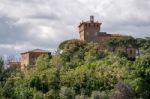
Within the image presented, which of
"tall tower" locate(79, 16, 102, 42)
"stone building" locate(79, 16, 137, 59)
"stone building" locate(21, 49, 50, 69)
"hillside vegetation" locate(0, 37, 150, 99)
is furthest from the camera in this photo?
"stone building" locate(21, 49, 50, 69)

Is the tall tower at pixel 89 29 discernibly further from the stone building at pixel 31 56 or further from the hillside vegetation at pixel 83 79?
the hillside vegetation at pixel 83 79

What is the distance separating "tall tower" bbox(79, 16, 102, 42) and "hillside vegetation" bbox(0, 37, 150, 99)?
17.2 metres

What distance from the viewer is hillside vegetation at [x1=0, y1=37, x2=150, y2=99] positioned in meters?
53.6

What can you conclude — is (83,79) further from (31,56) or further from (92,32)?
(31,56)

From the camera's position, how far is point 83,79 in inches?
2272

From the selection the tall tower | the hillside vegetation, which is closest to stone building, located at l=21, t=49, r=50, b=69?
the tall tower

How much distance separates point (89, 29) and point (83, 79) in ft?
99.5

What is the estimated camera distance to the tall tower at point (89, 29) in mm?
86562

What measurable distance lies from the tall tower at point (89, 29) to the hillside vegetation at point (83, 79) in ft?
56.3

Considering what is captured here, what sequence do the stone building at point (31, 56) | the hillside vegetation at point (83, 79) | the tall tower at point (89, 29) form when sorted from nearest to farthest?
the hillside vegetation at point (83, 79) < the tall tower at point (89, 29) < the stone building at point (31, 56)

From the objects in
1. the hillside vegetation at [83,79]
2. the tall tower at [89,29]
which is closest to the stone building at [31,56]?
the tall tower at [89,29]

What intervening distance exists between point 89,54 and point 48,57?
7.35 metres

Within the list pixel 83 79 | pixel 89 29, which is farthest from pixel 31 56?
pixel 83 79

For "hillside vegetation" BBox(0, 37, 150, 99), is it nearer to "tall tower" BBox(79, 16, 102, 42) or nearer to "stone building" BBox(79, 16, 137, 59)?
"stone building" BBox(79, 16, 137, 59)
